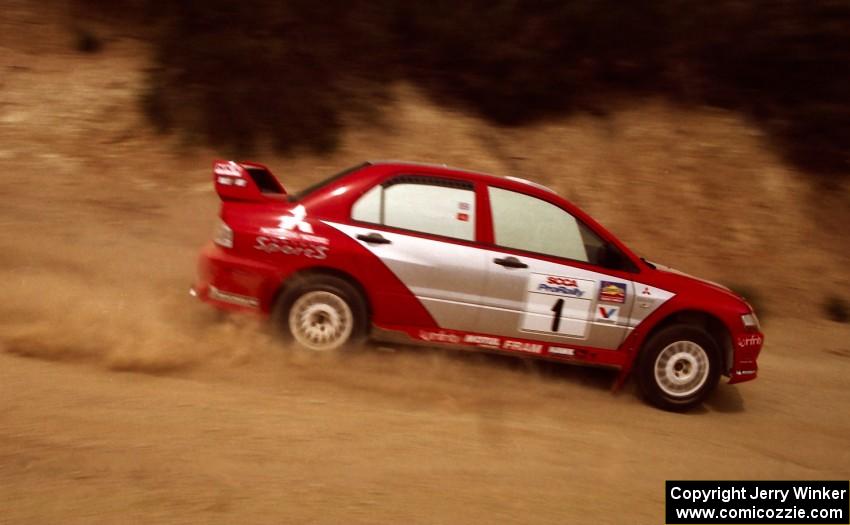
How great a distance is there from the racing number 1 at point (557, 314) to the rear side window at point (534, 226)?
0.37m

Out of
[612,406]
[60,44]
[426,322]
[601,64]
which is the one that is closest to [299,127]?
[60,44]

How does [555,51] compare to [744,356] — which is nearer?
[744,356]

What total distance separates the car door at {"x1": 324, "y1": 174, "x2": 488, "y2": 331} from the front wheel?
1.51 meters

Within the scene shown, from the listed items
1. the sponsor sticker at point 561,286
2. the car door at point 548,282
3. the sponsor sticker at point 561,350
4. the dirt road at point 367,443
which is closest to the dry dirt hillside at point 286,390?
the dirt road at point 367,443

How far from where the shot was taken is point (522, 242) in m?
6.12

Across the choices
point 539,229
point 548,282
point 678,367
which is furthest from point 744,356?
point 539,229

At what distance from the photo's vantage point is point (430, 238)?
6027 mm

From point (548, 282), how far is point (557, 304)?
0.20m

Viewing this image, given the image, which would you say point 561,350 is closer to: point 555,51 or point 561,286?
point 561,286

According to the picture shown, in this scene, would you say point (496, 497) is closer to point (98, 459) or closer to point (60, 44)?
point (98, 459)

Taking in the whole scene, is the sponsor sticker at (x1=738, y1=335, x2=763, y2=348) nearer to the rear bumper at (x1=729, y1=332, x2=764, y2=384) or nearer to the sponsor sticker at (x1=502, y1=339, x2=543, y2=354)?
the rear bumper at (x1=729, y1=332, x2=764, y2=384)

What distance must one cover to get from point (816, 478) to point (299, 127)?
9.08 metres

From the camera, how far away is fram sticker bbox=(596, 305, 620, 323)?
6.19 metres

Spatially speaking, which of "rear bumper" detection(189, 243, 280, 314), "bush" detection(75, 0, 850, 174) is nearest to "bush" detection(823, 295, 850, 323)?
"bush" detection(75, 0, 850, 174)
